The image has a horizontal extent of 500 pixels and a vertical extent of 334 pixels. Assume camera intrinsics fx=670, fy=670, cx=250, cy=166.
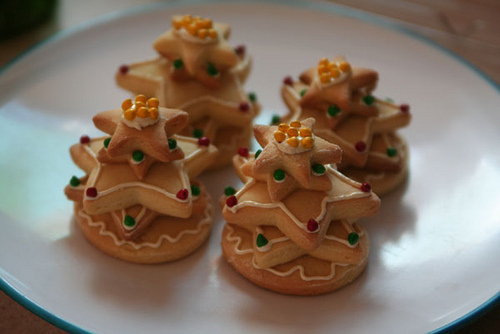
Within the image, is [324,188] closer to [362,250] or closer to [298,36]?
[362,250]

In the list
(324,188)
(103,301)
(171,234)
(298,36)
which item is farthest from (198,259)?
(298,36)

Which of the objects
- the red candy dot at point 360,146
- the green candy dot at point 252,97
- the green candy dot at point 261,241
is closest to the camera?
the green candy dot at point 261,241

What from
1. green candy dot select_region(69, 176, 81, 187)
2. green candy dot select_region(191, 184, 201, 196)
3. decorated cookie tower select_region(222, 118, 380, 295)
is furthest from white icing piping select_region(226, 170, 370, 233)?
green candy dot select_region(69, 176, 81, 187)

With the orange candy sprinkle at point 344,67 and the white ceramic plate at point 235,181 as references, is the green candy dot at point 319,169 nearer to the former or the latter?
the white ceramic plate at point 235,181

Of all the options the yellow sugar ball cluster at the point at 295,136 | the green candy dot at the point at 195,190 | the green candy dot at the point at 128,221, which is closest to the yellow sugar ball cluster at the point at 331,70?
the yellow sugar ball cluster at the point at 295,136

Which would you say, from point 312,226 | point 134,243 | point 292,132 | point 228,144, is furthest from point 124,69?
point 312,226

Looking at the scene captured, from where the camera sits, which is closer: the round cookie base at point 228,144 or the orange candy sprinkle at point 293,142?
the orange candy sprinkle at point 293,142

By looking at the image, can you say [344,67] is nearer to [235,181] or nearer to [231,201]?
[235,181]
